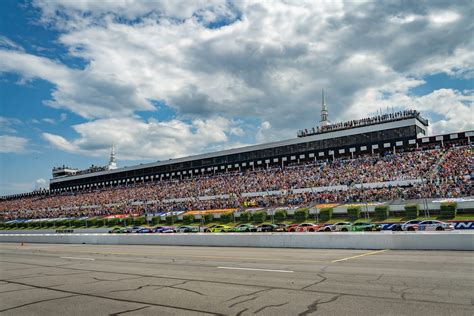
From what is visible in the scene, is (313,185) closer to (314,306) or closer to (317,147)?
(317,147)

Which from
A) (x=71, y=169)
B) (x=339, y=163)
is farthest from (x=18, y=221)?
(x=339, y=163)

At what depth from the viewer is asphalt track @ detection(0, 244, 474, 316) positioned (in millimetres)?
8758

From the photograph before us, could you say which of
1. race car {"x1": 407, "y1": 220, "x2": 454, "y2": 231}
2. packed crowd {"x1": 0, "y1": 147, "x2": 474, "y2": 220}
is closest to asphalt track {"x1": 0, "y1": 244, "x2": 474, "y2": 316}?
race car {"x1": 407, "y1": 220, "x2": 454, "y2": 231}

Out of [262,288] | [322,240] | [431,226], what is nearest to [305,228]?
[431,226]

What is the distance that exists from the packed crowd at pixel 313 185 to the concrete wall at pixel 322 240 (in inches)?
841

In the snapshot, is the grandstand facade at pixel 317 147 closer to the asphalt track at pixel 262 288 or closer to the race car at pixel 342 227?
the race car at pixel 342 227

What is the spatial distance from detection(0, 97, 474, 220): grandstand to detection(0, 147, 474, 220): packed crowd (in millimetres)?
110

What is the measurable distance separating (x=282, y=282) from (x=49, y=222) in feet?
222

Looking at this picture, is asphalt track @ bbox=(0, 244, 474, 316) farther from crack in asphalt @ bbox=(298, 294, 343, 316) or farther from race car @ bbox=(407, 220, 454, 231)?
race car @ bbox=(407, 220, 454, 231)

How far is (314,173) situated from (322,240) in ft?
114

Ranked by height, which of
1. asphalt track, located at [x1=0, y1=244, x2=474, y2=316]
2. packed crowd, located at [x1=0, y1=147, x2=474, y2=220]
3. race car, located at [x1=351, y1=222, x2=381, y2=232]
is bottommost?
race car, located at [x1=351, y1=222, x2=381, y2=232]

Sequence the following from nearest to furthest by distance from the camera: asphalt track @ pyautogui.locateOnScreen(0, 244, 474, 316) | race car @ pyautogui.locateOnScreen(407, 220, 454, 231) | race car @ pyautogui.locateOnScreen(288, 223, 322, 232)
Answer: asphalt track @ pyautogui.locateOnScreen(0, 244, 474, 316) → race car @ pyautogui.locateOnScreen(407, 220, 454, 231) → race car @ pyautogui.locateOnScreen(288, 223, 322, 232)

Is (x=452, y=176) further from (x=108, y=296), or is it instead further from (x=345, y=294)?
(x=108, y=296)

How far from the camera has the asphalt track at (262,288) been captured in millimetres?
8758
